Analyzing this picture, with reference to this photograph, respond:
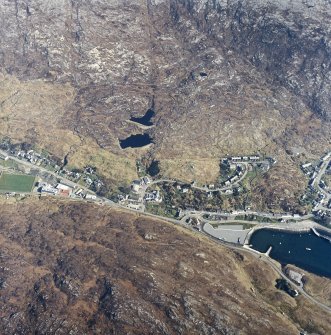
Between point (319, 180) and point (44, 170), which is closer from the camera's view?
point (44, 170)

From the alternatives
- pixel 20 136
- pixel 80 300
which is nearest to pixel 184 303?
pixel 80 300

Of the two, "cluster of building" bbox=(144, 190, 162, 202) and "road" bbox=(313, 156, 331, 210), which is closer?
"cluster of building" bbox=(144, 190, 162, 202)

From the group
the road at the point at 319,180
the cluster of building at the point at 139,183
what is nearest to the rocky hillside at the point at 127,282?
the cluster of building at the point at 139,183

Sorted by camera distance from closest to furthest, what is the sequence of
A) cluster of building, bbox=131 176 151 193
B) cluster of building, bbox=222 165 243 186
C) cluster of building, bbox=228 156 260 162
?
cluster of building, bbox=131 176 151 193, cluster of building, bbox=222 165 243 186, cluster of building, bbox=228 156 260 162

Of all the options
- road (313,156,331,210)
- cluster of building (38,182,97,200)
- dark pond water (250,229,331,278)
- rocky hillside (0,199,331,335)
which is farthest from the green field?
road (313,156,331,210)

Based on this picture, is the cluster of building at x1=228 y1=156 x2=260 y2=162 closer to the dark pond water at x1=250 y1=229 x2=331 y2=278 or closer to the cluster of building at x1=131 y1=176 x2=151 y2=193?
the cluster of building at x1=131 y1=176 x2=151 y2=193

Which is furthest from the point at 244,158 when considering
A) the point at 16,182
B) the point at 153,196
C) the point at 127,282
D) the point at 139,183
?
the point at 16,182

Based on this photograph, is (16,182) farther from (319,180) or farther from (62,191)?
(319,180)
